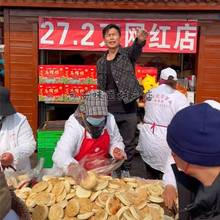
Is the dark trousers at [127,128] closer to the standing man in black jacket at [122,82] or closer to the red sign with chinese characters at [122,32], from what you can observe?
the standing man in black jacket at [122,82]

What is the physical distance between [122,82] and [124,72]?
12 cm

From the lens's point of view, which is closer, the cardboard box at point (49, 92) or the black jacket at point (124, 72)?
the black jacket at point (124, 72)

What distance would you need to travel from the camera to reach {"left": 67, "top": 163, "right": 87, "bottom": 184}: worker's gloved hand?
3386 mm

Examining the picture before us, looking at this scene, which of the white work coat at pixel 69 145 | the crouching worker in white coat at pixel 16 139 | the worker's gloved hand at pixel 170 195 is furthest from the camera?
the crouching worker in white coat at pixel 16 139

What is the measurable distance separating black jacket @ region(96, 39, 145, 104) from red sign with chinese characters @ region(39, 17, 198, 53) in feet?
8.59

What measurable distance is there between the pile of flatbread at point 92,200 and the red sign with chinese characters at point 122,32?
4.78 metres

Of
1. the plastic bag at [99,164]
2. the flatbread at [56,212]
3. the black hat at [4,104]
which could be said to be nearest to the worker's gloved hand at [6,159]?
the black hat at [4,104]

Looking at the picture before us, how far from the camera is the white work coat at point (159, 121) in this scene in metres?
5.25

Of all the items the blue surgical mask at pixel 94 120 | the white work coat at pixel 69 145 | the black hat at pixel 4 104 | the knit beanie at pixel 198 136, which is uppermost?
the knit beanie at pixel 198 136

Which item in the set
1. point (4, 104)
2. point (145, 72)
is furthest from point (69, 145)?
point (145, 72)

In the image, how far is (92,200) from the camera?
3.21m

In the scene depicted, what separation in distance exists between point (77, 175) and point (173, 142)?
5.89 feet

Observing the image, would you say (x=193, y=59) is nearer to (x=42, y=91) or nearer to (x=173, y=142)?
(x=42, y=91)

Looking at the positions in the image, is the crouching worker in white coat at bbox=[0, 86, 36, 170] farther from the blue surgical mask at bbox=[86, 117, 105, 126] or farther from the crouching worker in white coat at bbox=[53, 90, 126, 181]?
the blue surgical mask at bbox=[86, 117, 105, 126]
